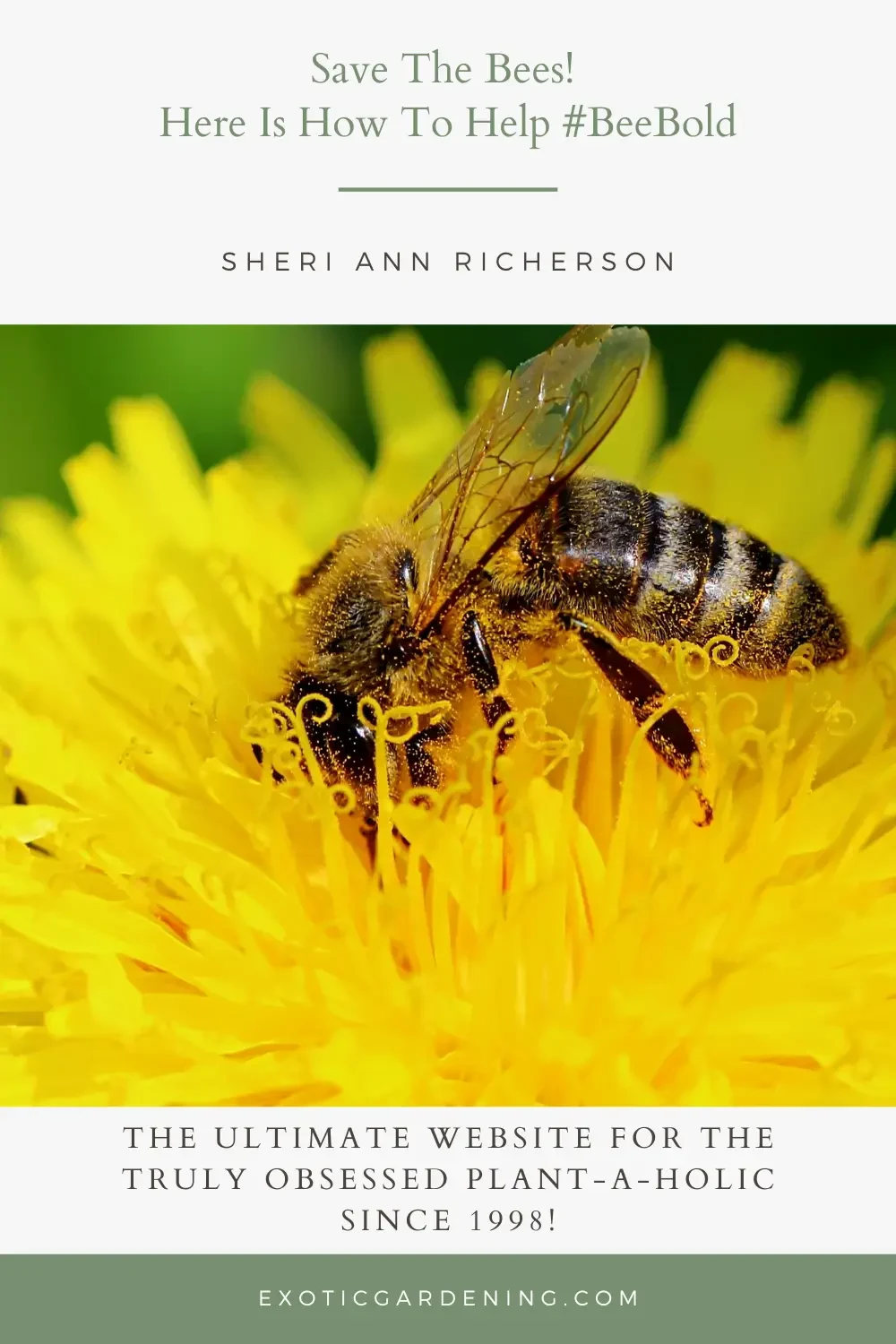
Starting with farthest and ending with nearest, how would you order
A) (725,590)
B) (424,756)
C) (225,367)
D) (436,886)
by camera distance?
(225,367) < (436,886) < (424,756) < (725,590)

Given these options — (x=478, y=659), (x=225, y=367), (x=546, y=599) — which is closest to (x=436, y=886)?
(x=478, y=659)

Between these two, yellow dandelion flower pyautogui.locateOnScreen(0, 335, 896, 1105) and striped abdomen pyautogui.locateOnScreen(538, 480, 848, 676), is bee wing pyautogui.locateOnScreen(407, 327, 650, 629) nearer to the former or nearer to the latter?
striped abdomen pyautogui.locateOnScreen(538, 480, 848, 676)

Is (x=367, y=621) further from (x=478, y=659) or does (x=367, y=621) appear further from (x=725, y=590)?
(x=725, y=590)
